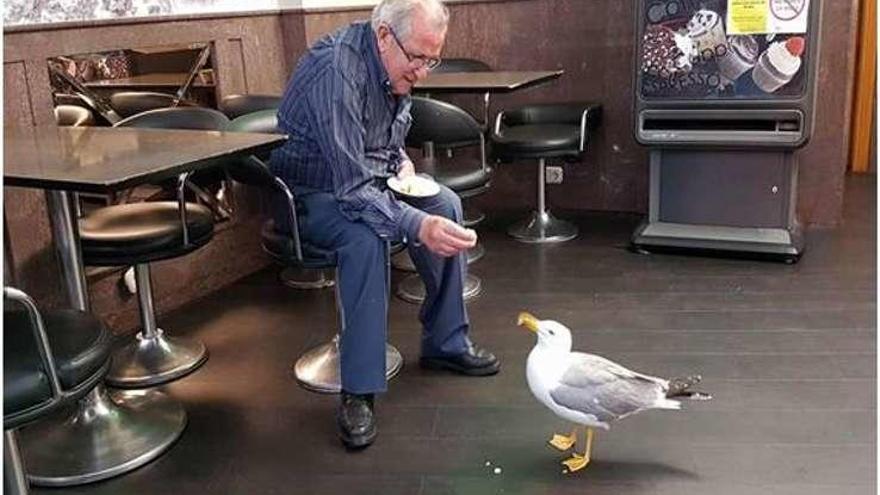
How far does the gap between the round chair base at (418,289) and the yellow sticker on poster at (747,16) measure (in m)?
1.46

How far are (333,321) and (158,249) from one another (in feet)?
2.64

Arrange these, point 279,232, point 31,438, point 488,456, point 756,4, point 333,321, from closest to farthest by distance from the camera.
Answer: point 488,456 < point 31,438 < point 279,232 < point 333,321 < point 756,4

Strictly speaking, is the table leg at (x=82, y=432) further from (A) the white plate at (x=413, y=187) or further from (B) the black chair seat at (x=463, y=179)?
(B) the black chair seat at (x=463, y=179)

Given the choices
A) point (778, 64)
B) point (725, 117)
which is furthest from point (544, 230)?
point (778, 64)

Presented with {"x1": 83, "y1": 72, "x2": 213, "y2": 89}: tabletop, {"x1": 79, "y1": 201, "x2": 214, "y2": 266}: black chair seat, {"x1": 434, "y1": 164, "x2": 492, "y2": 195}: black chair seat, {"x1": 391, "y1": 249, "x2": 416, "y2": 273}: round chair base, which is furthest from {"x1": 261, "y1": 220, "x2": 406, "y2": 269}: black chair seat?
{"x1": 391, "y1": 249, "x2": 416, "y2": 273}: round chair base

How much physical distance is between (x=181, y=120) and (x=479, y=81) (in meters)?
1.32

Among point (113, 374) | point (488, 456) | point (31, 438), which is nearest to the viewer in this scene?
point (488, 456)

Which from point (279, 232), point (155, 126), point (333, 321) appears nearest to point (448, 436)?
point (279, 232)

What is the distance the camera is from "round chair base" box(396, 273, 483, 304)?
3170 mm

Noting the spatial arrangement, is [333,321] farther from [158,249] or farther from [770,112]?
[770,112]

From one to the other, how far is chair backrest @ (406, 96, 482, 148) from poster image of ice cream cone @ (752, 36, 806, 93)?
117 cm

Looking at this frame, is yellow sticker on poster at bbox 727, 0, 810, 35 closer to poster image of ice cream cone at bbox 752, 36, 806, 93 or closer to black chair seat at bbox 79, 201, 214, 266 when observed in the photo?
poster image of ice cream cone at bbox 752, 36, 806, 93

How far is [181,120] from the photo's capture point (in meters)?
2.65

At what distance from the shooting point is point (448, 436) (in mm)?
2152
